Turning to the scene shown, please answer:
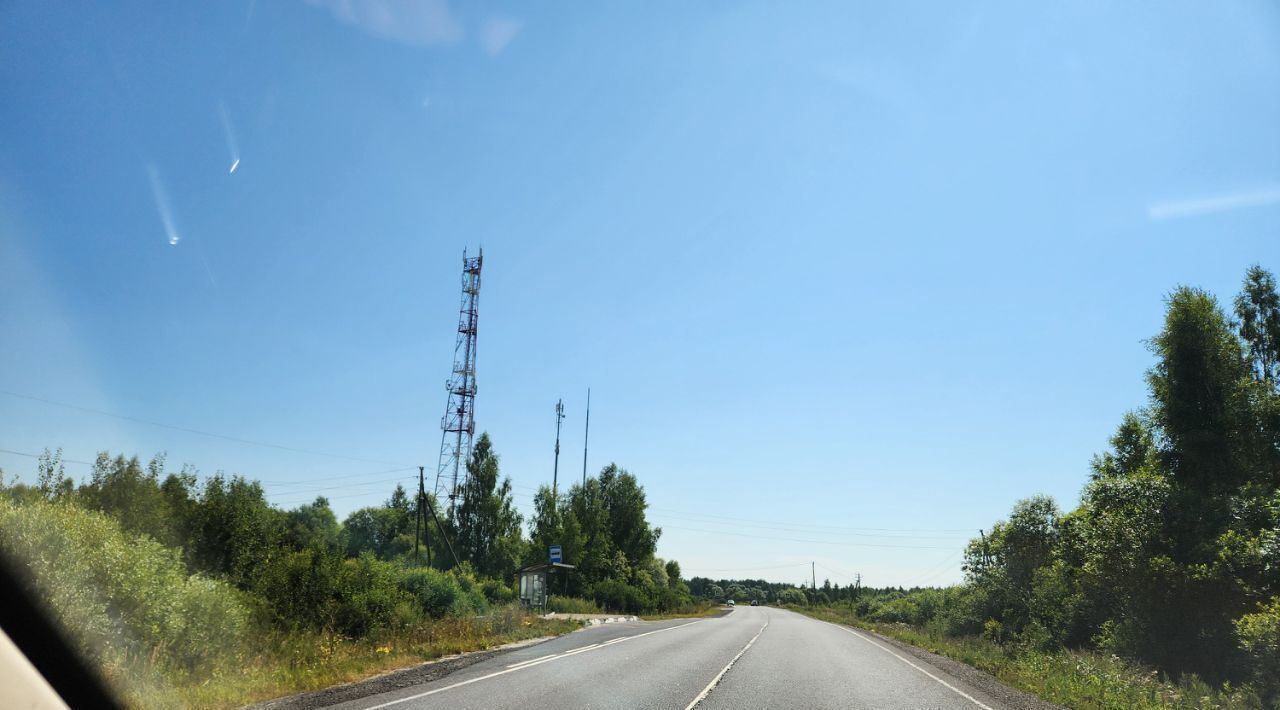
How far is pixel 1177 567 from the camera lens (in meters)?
19.7

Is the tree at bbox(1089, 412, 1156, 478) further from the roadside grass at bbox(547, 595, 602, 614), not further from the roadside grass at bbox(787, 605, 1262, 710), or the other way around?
the roadside grass at bbox(547, 595, 602, 614)

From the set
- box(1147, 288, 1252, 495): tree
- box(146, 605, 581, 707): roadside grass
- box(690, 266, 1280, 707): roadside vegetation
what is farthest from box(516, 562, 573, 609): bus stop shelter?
box(1147, 288, 1252, 495): tree

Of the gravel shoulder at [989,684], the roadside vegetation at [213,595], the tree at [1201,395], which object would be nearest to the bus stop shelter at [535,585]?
the roadside vegetation at [213,595]

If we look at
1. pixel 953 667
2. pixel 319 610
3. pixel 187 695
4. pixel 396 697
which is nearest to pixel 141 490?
pixel 319 610

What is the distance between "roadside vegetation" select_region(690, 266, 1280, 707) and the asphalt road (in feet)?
11.0

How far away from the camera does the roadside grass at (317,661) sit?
10078mm

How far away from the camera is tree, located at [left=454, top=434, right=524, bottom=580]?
64.2m

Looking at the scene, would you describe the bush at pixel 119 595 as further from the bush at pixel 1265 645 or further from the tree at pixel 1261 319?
the tree at pixel 1261 319

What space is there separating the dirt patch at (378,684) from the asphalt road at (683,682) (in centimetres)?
42

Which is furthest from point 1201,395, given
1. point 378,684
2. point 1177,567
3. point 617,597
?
point 617,597

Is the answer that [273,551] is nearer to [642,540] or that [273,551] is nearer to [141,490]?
[141,490]

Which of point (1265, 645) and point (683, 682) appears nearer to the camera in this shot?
point (683, 682)

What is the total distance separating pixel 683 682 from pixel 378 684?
5851 mm

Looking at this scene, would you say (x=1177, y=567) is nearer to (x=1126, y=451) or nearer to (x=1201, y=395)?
(x=1201, y=395)
